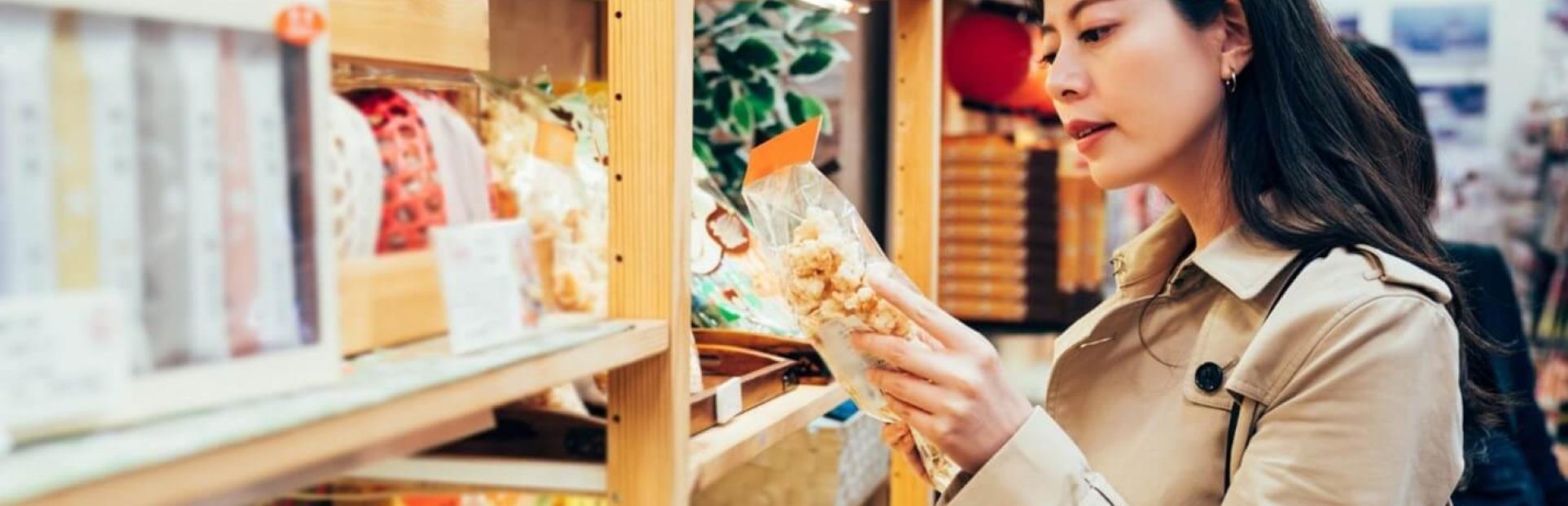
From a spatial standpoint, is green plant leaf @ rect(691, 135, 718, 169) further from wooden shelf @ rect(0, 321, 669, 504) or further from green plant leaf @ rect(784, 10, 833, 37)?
wooden shelf @ rect(0, 321, 669, 504)

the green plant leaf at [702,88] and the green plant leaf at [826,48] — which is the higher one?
the green plant leaf at [826,48]

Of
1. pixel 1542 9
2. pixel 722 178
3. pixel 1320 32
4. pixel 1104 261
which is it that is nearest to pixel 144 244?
pixel 1320 32

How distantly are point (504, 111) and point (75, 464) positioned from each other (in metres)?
0.54

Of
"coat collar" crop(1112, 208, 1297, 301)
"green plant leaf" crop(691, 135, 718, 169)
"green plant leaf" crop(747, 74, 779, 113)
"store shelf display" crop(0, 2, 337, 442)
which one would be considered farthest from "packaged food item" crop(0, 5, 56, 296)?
"green plant leaf" crop(747, 74, 779, 113)

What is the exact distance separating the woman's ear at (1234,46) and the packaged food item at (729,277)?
57cm

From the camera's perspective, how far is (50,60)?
0.52 meters

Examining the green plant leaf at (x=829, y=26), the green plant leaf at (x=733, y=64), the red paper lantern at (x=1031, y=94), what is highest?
the green plant leaf at (x=829, y=26)

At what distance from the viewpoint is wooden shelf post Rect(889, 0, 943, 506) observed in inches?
78.5

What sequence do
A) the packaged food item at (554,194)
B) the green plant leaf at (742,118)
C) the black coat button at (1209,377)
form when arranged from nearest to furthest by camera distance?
the packaged food item at (554,194)
the black coat button at (1209,377)
the green plant leaf at (742,118)

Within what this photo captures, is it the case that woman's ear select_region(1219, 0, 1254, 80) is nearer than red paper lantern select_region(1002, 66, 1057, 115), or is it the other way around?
woman's ear select_region(1219, 0, 1254, 80)

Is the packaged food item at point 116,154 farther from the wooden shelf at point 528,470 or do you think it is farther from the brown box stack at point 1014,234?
the brown box stack at point 1014,234

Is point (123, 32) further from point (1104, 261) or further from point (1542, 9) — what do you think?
point (1542, 9)

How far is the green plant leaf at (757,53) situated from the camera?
2.20 metres

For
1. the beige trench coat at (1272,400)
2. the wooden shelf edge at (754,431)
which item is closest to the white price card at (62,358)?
the wooden shelf edge at (754,431)
